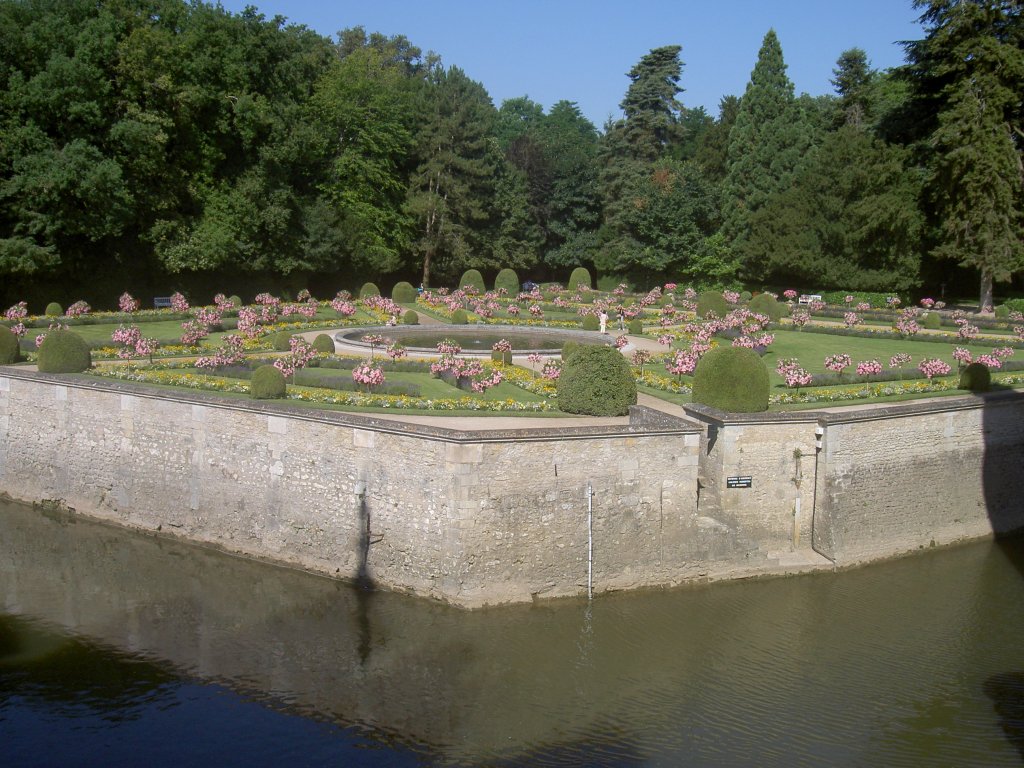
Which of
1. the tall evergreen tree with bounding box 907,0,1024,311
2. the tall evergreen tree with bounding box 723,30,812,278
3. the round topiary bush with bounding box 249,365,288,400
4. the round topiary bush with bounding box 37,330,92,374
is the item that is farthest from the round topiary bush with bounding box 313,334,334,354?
the tall evergreen tree with bounding box 723,30,812,278

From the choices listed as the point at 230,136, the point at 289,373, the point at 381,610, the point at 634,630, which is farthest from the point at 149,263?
the point at 634,630

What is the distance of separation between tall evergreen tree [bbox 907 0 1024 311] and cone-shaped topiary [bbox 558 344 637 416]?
24.3 metres

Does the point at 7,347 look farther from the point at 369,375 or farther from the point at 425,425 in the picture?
the point at 425,425

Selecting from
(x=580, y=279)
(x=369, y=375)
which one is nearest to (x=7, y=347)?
(x=369, y=375)

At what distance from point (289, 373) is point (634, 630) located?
9.88 m

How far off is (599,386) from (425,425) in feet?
13.7

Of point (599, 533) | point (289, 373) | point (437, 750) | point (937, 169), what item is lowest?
point (437, 750)

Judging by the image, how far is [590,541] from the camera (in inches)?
629

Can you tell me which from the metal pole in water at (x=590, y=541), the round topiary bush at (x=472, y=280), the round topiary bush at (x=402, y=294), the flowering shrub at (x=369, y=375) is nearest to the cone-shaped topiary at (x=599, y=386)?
the metal pole in water at (x=590, y=541)

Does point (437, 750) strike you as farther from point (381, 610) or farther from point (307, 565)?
point (307, 565)

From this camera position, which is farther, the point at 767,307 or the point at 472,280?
the point at 472,280

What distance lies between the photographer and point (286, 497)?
17094 millimetres

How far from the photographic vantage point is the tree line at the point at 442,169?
1355 inches

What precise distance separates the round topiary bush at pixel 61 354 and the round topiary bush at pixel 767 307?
75.1 feet
